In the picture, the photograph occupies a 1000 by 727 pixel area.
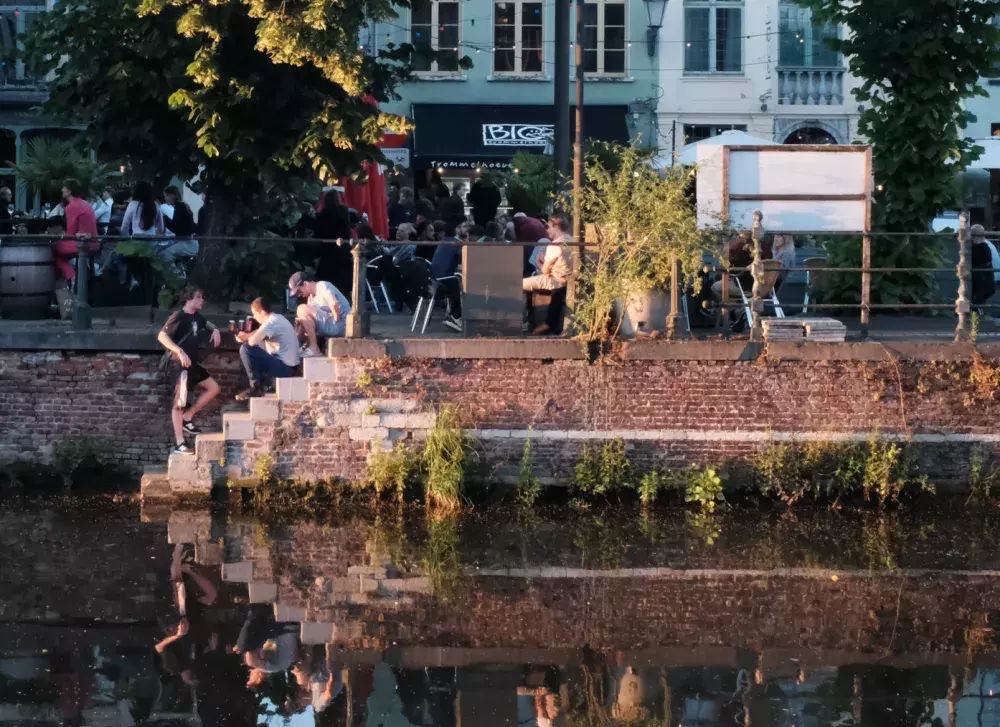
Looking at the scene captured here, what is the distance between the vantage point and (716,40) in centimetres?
3228

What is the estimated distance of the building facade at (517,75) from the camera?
3212 centimetres

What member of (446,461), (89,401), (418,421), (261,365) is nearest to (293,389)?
(261,365)

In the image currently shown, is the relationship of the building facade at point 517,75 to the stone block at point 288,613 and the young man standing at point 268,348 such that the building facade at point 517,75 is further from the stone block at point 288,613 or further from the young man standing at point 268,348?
the stone block at point 288,613

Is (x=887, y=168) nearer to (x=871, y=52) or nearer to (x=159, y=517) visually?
(x=871, y=52)

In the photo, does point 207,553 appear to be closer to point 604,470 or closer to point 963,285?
point 604,470

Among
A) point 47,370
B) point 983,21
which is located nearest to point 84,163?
point 47,370

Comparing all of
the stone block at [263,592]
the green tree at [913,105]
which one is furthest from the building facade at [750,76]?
the stone block at [263,592]

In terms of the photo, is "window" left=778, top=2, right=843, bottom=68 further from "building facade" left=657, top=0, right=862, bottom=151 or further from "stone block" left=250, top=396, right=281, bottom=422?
"stone block" left=250, top=396, right=281, bottom=422

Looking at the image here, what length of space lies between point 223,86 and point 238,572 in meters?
5.80

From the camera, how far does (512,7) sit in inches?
1284

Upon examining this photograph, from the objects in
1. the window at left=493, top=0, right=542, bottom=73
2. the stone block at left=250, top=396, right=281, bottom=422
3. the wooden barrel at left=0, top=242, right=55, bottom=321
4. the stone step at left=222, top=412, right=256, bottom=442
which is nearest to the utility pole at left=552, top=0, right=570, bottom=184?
the stone block at left=250, top=396, right=281, bottom=422

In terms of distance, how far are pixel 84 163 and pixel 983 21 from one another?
10137mm

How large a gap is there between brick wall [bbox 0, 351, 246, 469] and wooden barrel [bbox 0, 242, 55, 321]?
1.49 metres

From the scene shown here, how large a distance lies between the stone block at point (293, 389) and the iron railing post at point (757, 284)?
398 centimetres
